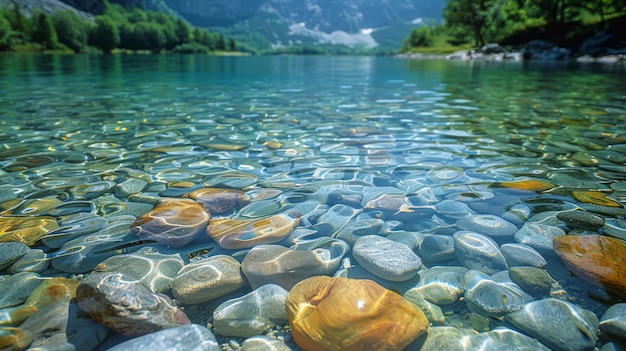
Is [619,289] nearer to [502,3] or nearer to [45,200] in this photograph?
[45,200]

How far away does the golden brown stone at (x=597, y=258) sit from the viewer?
2.54 metres

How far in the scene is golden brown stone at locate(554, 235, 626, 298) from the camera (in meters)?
2.54

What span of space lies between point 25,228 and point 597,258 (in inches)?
208

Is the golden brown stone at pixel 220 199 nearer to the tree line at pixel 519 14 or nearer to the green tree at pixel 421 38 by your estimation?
the tree line at pixel 519 14

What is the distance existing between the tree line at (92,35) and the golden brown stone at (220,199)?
10072cm

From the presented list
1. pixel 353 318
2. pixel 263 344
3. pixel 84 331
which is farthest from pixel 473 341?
pixel 84 331

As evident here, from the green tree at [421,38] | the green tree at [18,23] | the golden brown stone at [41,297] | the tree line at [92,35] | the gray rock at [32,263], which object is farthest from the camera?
the green tree at [421,38]

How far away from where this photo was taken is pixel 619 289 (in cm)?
247

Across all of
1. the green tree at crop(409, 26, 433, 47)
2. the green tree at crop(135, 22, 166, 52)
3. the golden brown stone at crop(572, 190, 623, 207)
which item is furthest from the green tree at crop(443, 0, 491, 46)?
the green tree at crop(135, 22, 166, 52)

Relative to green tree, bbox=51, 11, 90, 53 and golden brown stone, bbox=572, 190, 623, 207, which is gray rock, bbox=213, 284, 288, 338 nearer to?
golden brown stone, bbox=572, 190, 623, 207

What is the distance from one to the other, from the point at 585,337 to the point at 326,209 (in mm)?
2476

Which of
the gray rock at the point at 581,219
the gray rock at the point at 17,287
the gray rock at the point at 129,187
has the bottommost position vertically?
the gray rock at the point at 17,287

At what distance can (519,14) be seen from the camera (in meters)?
67.6

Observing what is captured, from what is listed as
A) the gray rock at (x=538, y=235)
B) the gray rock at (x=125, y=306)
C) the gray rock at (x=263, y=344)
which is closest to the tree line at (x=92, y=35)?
the gray rock at (x=125, y=306)
